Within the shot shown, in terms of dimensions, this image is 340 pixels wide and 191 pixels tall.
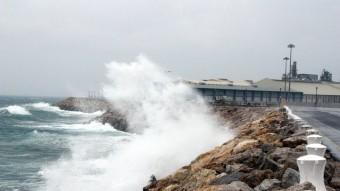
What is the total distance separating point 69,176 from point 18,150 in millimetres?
12297

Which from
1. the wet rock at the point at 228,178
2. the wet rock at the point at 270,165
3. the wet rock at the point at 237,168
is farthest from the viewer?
the wet rock at the point at 237,168

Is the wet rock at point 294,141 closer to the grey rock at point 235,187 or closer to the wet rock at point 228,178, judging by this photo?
the wet rock at point 228,178

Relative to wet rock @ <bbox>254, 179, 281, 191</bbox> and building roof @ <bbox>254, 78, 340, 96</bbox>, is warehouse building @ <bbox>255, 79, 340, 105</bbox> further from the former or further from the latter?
wet rock @ <bbox>254, 179, 281, 191</bbox>

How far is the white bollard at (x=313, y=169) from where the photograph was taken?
5720 mm

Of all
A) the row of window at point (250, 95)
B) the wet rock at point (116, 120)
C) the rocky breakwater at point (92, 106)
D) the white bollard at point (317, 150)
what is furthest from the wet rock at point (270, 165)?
the row of window at point (250, 95)

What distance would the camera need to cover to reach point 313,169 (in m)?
5.80

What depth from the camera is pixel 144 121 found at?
45.5 metres

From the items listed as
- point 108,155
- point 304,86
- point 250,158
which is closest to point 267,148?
point 250,158

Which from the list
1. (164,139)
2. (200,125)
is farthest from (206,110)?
(164,139)

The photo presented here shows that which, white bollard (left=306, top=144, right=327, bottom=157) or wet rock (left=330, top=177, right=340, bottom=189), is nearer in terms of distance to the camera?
white bollard (left=306, top=144, right=327, bottom=157)

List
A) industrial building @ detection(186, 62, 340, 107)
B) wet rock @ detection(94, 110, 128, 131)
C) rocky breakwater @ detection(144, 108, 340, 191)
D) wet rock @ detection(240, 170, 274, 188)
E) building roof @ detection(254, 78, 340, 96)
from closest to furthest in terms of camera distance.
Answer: rocky breakwater @ detection(144, 108, 340, 191)
wet rock @ detection(240, 170, 274, 188)
wet rock @ detection(94, 110, 128, 131)
industrial building @ detection(186, 62, 340, 107)
building roof @ detection(254, 78, 340, 96)

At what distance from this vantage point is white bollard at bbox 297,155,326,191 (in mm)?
5720

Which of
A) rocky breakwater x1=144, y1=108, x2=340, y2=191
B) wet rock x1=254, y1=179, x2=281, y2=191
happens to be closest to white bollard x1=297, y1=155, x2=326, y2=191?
rocky breakwater x1=144, y1=108, x2=340, y2=191

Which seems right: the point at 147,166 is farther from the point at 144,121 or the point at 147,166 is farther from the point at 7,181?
the point at 144,121
